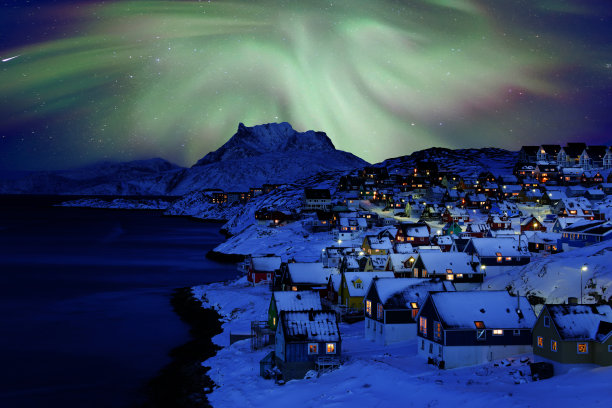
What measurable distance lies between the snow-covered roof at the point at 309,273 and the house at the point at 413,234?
37.2 m

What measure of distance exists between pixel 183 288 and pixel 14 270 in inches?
1826

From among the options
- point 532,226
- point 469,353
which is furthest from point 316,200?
point 469,353

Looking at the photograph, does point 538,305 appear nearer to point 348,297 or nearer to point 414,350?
point 414,350

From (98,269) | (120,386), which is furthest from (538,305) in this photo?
(98,269)

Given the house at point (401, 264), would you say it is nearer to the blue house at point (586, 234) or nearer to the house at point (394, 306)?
the house at point (394, 306)

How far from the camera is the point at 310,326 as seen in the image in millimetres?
41406

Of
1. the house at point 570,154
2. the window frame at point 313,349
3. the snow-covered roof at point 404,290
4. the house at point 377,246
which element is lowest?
the window frame at point 313,349

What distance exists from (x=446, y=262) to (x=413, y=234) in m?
38.3

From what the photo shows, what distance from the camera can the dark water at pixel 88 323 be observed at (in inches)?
1726

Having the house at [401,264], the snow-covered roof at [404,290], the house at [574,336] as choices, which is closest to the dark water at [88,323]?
the snow-covered roof at [404,290]

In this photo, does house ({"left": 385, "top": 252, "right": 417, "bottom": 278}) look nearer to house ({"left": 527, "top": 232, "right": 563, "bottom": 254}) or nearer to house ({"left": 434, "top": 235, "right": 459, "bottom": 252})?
house ({"left": 434, "top": 235, "right": 459, "bottom": 252})

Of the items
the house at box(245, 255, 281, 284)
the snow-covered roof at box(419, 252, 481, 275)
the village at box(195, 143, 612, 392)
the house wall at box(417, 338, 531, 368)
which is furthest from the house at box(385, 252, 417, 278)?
the house wall at box(417, 338, 531, 368)

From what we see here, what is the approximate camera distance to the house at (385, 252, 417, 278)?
6862 centimetres

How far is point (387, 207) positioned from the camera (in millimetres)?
164750
